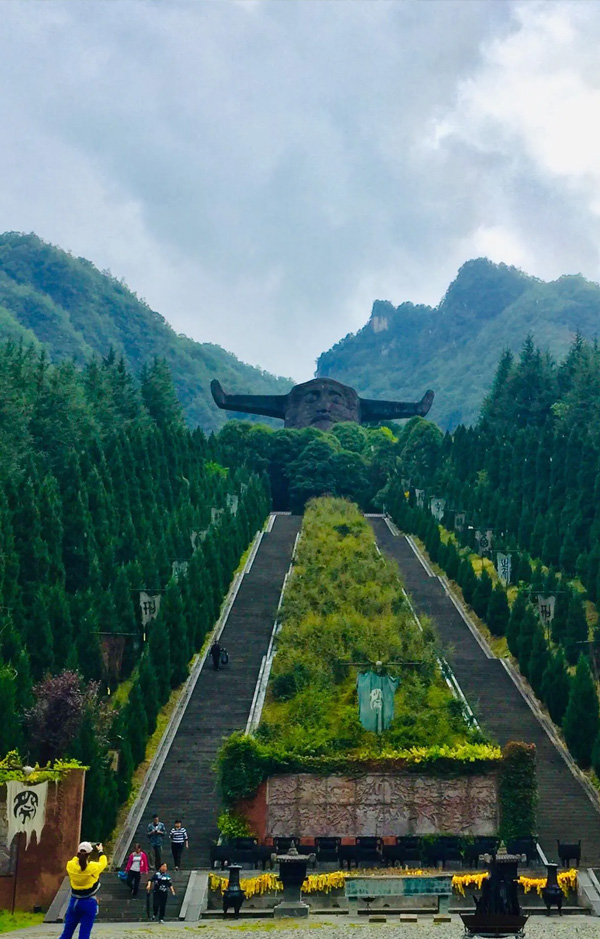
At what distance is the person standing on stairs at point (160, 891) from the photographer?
47.9 feet

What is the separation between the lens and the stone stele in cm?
6544

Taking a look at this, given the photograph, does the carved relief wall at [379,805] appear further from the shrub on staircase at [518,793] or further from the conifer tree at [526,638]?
the conifer tree at [526,638]

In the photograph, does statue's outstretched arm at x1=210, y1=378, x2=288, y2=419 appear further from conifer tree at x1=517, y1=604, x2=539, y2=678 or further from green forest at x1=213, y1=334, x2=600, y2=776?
conifer tree at x1=517, y1=604, x2=539, y2=678

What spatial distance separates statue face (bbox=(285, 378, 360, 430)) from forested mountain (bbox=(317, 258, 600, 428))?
203ft

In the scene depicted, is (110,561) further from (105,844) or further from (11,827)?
(11,827)

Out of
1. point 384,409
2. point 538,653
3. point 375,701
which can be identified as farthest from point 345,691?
point 384,409

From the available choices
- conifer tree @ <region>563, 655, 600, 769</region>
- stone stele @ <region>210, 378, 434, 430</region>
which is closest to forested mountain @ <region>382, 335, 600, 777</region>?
conifer tree @ <region>563, 655, 600, 769</region>


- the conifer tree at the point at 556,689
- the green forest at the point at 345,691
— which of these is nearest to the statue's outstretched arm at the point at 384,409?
the green forest at the point at 345,691

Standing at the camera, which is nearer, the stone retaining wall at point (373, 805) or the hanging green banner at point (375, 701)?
the stone retaining wall at point (373, 805)

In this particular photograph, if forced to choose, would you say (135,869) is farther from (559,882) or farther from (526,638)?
(526,638)

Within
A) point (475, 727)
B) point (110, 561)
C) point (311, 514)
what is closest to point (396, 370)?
point (311, 514)

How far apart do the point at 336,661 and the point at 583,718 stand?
5.12m

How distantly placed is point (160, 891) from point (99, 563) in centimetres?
1792

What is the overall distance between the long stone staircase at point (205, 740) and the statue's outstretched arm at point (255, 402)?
3400cm
